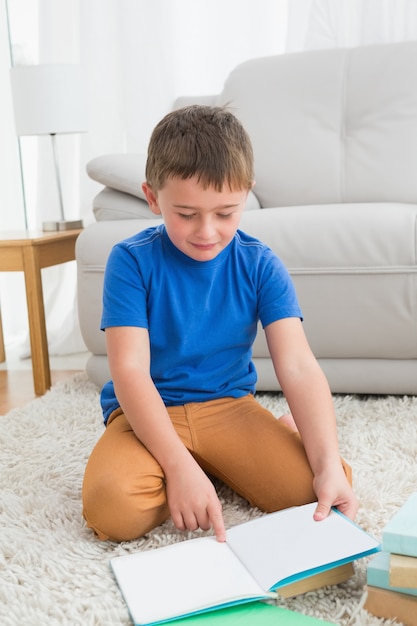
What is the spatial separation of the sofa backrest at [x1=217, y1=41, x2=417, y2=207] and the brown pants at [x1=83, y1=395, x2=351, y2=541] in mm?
1083

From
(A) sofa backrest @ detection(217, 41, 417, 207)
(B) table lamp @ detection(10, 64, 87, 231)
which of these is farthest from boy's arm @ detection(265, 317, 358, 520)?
(B) table lamp @ detection(10, 64, 87, 231)

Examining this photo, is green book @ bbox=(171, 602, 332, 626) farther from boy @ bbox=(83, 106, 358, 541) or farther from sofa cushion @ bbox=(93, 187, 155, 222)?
sofa cushion @ bbox=(93, 187, 155, 222)

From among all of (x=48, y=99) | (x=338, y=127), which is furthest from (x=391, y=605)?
(x=48, y=99)

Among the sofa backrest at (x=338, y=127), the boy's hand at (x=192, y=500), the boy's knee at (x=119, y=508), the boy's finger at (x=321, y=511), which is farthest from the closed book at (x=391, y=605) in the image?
the sofa backrest at (x=338, y=127)

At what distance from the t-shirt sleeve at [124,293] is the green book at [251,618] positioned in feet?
1.49

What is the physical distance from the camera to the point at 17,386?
2199 mm

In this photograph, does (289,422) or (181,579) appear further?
(289,422)

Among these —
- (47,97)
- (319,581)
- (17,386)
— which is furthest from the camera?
(47,97)

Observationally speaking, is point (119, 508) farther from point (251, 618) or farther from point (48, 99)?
point (48, 99)

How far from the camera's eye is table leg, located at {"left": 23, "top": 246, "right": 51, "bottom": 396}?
205cm

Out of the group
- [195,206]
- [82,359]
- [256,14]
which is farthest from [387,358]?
[256,14]

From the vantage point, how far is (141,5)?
273 centimetres

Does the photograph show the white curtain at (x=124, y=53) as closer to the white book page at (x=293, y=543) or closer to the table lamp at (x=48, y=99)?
the table lamp at (x=48, y=99)

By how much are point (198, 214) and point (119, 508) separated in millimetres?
421
